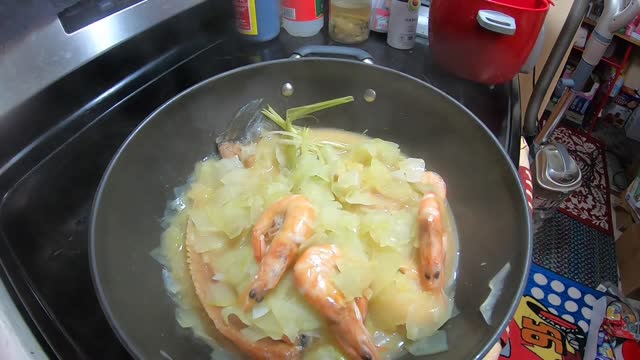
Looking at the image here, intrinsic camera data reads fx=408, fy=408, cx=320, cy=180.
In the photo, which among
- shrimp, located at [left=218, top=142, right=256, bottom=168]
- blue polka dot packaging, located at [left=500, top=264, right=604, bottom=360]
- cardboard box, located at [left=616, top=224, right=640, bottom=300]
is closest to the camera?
shrimp, located at [left=218, top=142, right=256, bottom=168]

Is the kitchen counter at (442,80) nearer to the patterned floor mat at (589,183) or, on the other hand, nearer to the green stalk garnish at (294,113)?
the green stalk garnish at (294,113)

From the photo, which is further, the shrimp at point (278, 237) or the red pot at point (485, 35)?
the red pot at point (485, 35)

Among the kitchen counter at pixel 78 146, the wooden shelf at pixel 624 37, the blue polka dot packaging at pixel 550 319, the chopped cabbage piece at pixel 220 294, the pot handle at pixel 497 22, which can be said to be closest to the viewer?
the kitchen counter at pixel 78 146

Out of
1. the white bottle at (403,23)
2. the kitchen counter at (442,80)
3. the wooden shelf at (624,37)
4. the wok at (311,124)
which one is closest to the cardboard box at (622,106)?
the wooden shelf at (624,37)

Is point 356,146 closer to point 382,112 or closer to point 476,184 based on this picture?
point 382,112

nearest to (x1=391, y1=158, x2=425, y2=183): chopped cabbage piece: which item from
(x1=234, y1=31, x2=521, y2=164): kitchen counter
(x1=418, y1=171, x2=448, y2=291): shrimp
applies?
(x1=418, y1=171, x2=448, y2=291): shrimp

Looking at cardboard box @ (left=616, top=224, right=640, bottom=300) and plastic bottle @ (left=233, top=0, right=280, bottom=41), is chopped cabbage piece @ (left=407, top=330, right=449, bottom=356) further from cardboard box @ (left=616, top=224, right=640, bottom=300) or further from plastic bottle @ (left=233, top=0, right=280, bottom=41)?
cardboard box @ (left=616, top=224, right=640, bottom=300)
